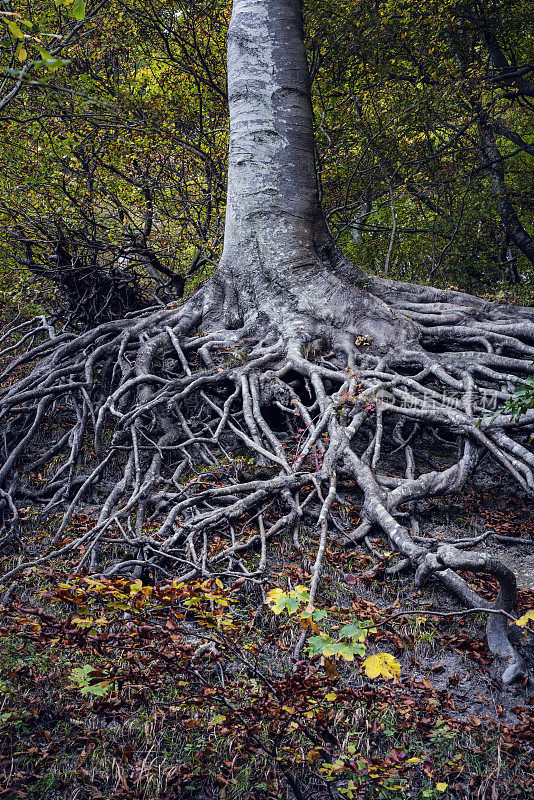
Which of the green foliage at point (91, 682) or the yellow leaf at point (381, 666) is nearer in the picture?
the yellow leaf at point (381, 666)

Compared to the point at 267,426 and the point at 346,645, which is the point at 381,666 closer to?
the point at 346,645

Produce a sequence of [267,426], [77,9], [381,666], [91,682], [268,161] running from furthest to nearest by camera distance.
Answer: [268,161] < [267,426] < [91,682] < [77,9] < [381,666]

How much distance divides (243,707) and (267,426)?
2.38 meters

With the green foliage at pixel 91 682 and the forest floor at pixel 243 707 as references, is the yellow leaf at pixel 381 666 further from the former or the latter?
the green foliage at pixel 91 682

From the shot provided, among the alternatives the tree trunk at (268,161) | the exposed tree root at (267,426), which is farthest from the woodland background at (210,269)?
the tree trunk at (268,161)

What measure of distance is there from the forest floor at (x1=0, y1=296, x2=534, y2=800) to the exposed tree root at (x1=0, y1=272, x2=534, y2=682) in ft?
0.90

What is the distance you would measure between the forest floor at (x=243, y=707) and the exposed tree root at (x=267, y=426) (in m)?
0.27

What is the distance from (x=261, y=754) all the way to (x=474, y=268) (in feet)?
35.8

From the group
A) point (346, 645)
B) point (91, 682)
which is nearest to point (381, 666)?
point (346, 645)

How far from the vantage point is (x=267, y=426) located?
436cm

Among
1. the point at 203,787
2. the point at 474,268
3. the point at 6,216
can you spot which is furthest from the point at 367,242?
the point at 203,787

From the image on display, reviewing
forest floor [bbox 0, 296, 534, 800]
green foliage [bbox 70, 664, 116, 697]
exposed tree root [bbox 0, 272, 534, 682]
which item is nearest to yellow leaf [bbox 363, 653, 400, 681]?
forest floor [bbox 0, 296, 534, 800]

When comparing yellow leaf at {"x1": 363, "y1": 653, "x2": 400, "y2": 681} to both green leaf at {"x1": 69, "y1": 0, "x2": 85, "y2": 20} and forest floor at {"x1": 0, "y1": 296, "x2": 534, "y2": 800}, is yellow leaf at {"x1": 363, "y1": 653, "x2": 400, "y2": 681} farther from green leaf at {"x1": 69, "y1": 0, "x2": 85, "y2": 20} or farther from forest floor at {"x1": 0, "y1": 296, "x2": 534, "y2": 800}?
green leaf at {"x1": 69, "y1": 0, "x2": 85, "y2": 20}

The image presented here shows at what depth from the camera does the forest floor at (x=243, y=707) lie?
1972mm
